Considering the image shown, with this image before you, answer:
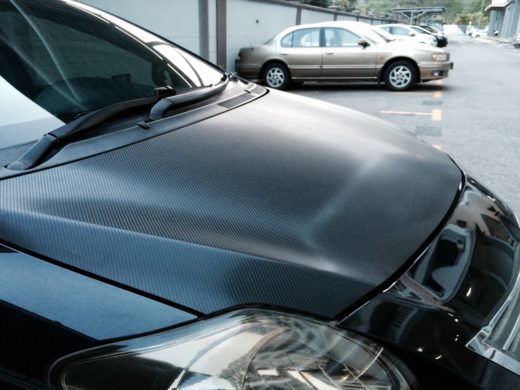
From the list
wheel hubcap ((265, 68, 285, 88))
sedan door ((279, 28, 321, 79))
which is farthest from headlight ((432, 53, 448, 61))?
wheel hubcap ((265, 68, 285, 88))

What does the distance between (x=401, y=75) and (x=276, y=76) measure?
2679 mm

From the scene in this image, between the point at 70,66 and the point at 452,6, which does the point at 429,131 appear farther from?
the point at 452,6

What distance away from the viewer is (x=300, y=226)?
124cm

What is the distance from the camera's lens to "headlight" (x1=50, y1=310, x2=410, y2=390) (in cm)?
91

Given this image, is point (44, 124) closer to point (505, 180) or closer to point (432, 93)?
point (505, 180)

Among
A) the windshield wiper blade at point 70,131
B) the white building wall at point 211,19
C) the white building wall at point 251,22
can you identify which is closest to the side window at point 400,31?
the white building wall at point 211,19

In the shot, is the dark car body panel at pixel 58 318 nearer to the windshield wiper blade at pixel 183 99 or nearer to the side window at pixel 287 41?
the windshield wiper blade at pixel 183 99

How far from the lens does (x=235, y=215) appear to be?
1.23m

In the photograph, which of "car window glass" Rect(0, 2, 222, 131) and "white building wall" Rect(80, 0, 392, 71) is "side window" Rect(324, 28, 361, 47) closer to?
"white building wall" Rect(80, 0, 392, 71)

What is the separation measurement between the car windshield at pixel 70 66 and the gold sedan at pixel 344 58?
8727 millimetres

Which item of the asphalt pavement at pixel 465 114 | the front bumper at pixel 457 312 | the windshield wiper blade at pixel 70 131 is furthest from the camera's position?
the asphalt pavement at pixel 465 114

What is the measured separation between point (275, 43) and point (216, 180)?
33.2ft

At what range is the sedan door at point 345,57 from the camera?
10703 millimetres

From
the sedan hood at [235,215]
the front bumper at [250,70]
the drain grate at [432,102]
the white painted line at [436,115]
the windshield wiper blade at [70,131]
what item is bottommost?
the drain grate at [432,102]
